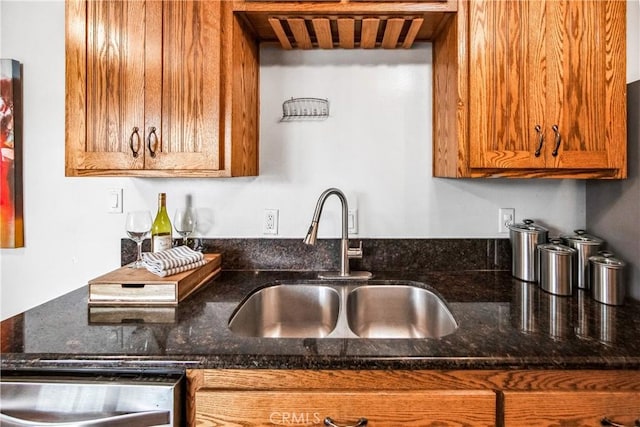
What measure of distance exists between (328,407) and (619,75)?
1.46m

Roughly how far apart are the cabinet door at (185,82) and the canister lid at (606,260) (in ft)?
4.53

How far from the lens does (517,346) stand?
89cm

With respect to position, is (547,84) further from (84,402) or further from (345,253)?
(84,402)

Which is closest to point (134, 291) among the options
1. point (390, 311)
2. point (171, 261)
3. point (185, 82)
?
point (171, 261)

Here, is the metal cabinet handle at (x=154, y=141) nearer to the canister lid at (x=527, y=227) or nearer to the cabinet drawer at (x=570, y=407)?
the cabinet drawer at (x=570, y=407)

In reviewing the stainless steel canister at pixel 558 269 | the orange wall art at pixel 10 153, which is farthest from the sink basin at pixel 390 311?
the orange wall art at pixel 10 153

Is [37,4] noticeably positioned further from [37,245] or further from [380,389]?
[380,389]

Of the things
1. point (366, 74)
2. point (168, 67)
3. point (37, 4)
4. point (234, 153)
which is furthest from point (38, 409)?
point (37, 4)

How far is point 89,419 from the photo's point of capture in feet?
2.63

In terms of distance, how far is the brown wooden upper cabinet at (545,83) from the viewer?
1263mm

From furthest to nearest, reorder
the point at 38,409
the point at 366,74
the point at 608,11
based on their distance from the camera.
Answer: the point at 366,74
the point at 608,11
the point at 38,409

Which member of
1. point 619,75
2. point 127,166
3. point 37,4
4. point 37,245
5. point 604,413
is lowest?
point 604,413

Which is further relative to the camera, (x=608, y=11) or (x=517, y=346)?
(x=608, y=11)

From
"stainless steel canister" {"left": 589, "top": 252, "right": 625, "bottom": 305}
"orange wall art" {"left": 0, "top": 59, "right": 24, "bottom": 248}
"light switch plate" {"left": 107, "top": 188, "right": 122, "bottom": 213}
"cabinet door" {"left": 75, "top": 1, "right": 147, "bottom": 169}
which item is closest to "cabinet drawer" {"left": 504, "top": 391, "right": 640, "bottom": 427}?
"stainless steel canister" {"left": 589, "top": 252, "right": 625, "bottom": 305}
